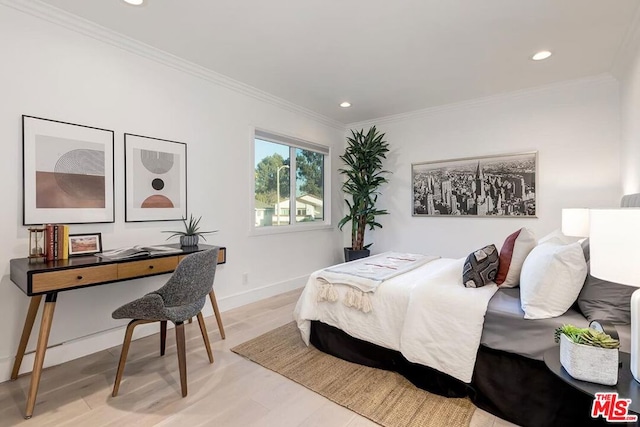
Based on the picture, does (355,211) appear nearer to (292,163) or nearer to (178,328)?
(292,163)

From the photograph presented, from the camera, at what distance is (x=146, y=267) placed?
7.37ft

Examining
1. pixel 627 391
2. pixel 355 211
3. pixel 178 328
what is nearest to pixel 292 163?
pixel 355 211

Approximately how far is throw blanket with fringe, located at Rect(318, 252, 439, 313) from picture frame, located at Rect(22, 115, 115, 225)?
1.87 meters

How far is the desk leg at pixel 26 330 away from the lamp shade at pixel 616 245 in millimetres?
2947

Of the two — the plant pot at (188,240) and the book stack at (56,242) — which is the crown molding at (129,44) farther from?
the plant pot at (188,240)

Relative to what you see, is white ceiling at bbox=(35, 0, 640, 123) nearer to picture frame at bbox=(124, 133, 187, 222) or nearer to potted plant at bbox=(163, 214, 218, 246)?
picture frame at bbox=(124, 133, 187, 222)

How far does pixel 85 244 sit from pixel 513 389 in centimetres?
295

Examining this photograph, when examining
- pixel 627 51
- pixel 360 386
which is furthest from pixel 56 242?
pixel 627 51

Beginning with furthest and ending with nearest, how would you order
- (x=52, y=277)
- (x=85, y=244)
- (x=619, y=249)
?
(x=85, y=244), (x=52, y=277), (x=619, y=249)

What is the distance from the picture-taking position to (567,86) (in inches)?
138

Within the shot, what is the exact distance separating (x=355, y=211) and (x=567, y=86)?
9.67ft

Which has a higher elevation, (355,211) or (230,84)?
(230,84)

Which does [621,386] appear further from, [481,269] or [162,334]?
[162,334]

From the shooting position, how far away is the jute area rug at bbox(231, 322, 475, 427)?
175 cm
